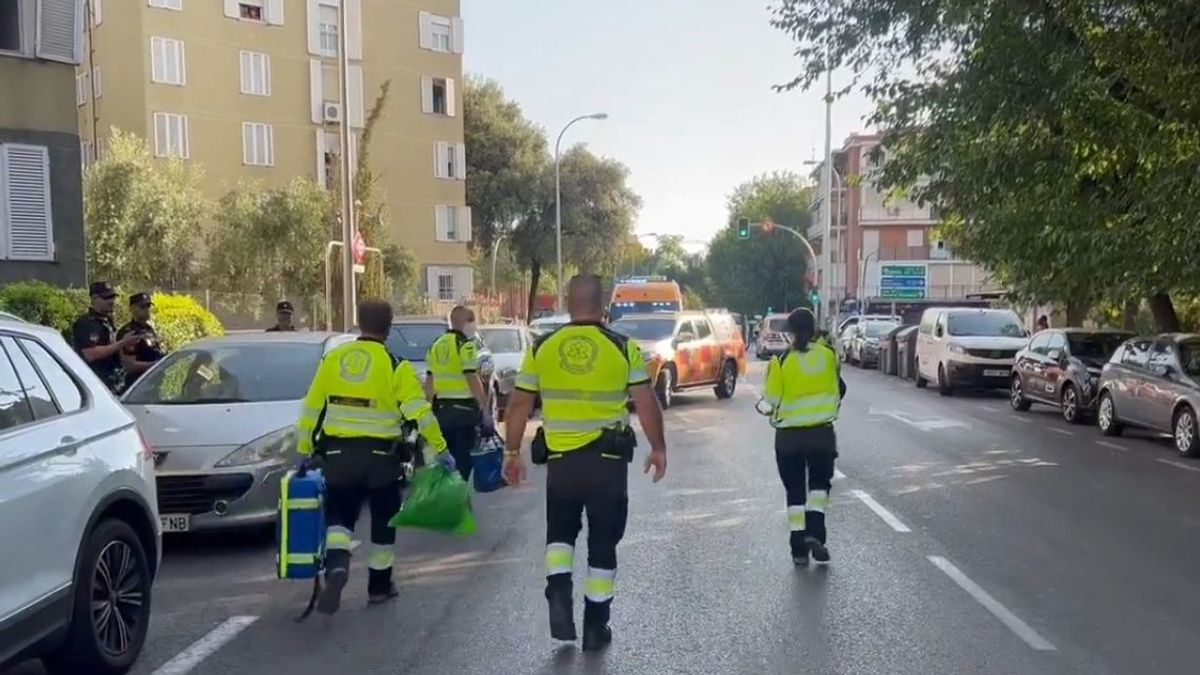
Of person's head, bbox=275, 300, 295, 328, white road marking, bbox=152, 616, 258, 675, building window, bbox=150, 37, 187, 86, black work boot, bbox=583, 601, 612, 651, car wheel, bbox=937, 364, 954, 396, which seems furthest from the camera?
building window, bbox=150, 37, 187, 86

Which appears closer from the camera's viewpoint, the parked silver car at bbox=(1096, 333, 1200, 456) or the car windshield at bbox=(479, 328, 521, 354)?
the parked silver car at bbox=(1096, 333, 1200, 456)

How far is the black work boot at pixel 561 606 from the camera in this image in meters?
5.82

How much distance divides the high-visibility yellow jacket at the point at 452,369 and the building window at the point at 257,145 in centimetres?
3255

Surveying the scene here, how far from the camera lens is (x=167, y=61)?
37.6 meters

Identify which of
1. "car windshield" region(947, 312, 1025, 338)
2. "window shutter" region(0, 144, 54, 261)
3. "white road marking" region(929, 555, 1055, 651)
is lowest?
"white road marking" region(929, 555, 1055, 651)

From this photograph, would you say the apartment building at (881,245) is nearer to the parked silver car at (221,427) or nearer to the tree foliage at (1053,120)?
the tree foliage at (1053,120)

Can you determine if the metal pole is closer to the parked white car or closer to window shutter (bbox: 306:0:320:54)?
the parked white car

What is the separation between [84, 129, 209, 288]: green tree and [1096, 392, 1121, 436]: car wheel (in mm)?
23177

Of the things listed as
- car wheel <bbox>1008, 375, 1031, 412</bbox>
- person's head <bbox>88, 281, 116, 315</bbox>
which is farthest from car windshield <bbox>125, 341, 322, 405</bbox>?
car wheel <bbox>1008, 375, 1031, 412</bbox>

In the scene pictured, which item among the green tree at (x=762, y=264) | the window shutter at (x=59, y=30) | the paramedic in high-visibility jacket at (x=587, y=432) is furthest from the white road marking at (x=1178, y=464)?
the green tree at (x=762, y=264)

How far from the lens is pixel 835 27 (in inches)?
610

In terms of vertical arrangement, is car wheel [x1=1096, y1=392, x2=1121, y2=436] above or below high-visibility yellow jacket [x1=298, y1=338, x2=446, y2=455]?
below

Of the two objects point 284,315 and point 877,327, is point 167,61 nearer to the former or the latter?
point 877,327

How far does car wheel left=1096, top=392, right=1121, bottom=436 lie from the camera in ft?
53.6
